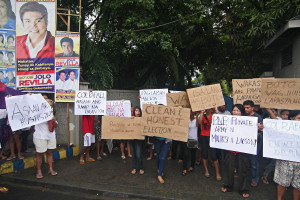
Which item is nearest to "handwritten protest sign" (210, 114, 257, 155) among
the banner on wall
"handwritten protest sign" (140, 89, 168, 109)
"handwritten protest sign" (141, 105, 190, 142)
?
"handwritten protest sign" (141, 105, 190, 142)

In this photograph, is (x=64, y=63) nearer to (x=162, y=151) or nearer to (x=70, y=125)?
(x=70, y=125)

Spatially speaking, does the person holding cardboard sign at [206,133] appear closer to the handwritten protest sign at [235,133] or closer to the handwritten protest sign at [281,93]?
the handwritten protest sign at [235,133]

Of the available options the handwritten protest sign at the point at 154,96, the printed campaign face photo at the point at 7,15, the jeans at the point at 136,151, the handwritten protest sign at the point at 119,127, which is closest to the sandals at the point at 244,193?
the jeans at the point at 136,151

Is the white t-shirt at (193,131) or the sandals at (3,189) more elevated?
the white t-shirt at (193,131)

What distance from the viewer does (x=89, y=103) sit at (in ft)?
19.7

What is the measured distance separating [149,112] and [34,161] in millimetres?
3516

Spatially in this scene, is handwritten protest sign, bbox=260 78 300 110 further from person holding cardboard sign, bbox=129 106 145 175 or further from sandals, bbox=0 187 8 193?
sandals, bbox=0 187 8 193

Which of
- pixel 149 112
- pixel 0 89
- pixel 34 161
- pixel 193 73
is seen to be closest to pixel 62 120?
pixel 34 161

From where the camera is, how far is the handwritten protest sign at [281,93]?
14.3 feet

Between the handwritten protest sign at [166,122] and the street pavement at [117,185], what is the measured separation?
1.08m

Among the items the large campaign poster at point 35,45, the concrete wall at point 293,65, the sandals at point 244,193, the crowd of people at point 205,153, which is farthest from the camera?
the concrete wall at point 293,65

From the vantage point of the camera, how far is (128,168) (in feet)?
18.9

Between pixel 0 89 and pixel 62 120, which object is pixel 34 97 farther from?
pixel 62 120

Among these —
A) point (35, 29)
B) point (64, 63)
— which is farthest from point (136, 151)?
point (35, 29)
